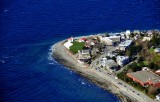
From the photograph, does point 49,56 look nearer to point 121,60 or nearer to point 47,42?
point 47,42

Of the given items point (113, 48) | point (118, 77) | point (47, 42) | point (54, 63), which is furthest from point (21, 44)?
point (118, 77)

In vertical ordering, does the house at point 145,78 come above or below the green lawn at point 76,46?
below

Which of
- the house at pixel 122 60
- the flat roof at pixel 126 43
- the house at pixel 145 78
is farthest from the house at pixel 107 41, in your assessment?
the house at pixel 145 78

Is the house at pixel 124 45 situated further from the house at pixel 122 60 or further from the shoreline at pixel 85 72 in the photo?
the shoreline at pixel 85 72

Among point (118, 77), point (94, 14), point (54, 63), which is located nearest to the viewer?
point (118, 77)

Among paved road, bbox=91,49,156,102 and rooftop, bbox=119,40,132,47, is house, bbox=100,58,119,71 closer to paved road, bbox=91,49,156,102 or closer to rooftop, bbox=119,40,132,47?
paved road, bbox=91,49,156,102

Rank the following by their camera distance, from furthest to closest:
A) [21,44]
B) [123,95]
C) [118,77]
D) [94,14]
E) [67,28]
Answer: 1. [94,14]
2. [67,28]
3. [21,44]
4. [118,77]
5. [123,95]

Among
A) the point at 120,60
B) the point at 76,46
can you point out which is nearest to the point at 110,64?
the point at 120,60
